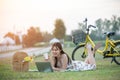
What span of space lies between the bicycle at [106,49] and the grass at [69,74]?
50 mm

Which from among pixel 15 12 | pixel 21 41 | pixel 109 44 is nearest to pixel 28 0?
pixel 15 12

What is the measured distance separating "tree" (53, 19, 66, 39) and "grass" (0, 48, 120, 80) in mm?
157

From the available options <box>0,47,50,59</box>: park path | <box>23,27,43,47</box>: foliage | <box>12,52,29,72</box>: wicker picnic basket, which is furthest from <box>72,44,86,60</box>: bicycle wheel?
A: <box>12,52,29,72</box>: wicker picnic basket

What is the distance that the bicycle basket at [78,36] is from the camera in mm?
3254

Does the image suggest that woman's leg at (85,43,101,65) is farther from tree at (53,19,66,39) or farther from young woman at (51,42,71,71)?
tree at (53,19,66,39)

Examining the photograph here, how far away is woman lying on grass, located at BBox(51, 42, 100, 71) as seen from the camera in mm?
3271

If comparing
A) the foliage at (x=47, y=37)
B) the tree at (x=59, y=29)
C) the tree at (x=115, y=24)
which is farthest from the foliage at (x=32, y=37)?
the tree at (x=115, y=24)

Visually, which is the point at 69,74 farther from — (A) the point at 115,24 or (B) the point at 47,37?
(A) the point at 115,24

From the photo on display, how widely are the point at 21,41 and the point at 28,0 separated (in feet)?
1.38

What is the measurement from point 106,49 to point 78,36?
1.02ft

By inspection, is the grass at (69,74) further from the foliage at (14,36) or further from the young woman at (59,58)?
the foliage at (14,36)

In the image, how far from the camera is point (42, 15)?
130 inches

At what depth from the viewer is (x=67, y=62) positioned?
10.8 feet

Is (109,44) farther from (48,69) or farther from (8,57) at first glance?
(8,57)
